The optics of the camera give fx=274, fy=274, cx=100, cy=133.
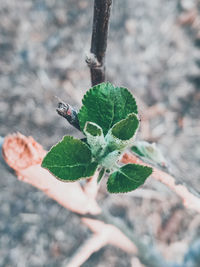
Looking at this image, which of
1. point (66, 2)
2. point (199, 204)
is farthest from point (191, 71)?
point (199, 204)

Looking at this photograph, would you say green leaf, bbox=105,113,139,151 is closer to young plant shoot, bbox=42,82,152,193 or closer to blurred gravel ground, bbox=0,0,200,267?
young plant shoot, bbox=42,82,152,193

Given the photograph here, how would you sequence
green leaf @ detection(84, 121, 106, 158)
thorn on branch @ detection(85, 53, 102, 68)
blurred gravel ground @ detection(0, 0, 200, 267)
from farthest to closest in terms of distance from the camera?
1. blurred gravel ground @ detection(0, 0, 200, 267)
2. thorn on branch @ detection(85, 53, 102, 68)
3. green leaf @ detection(84, 121, 106, 158)

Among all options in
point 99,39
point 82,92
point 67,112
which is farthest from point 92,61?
point 82,92

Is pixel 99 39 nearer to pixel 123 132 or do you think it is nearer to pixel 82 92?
pixel 123 132

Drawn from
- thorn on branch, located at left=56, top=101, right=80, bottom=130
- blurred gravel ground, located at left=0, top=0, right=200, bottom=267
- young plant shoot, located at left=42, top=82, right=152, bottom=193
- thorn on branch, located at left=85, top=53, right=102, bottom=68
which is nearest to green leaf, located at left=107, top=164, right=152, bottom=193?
young plant shoot, located at left=42, top=82, right=152, bottom=193

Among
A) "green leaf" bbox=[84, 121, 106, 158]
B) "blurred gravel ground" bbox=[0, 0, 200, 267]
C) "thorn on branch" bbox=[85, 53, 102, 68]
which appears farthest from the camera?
"blurred gravel ground" bbox=[0, 0, 200, 267]

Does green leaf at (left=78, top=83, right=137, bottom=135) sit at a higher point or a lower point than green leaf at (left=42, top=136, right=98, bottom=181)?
higher
